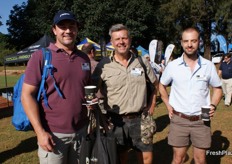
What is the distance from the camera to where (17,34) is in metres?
49.8

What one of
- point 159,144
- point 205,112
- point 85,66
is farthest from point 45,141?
point 159,144

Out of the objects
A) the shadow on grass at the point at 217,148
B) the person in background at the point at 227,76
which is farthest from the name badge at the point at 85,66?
the person in background at the point at 227,76

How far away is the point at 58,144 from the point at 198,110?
1835 millimetres

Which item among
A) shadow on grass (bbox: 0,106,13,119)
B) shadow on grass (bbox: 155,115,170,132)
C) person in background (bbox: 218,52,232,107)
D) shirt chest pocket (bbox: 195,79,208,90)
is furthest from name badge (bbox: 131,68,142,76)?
person in background (bbox: 218,52,232,107)

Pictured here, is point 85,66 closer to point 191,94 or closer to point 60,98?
point 60,98

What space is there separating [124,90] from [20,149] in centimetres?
389

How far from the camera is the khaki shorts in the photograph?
143 inches

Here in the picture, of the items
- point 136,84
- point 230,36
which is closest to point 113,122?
point 136,84

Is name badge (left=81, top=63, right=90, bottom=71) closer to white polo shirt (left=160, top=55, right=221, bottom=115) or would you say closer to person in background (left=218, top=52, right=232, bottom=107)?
white polo shirt (left=160, top=55, right=221, bottom=115)

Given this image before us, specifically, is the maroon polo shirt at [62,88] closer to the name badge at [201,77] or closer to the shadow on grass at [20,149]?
the name badge at [201,77]

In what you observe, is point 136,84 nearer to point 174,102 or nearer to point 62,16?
point 174,102

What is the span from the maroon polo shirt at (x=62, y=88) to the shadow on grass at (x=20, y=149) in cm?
359

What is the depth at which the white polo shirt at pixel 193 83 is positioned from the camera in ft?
11.6

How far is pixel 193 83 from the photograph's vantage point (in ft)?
11.6
